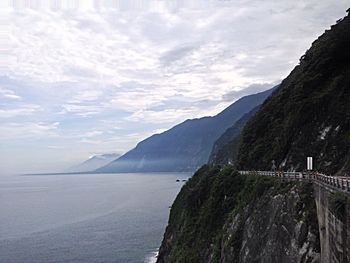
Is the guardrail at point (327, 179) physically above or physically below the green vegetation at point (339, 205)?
above

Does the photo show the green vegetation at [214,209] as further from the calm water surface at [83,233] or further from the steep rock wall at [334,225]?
the calm water surface at [83,233]

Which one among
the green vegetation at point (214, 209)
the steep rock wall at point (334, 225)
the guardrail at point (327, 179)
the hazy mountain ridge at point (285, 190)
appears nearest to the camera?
the steep rock wall at point (334, 225)

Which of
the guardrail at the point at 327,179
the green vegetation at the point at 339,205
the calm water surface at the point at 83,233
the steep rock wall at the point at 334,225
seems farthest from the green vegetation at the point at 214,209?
the calm water surface at the point at 83,233

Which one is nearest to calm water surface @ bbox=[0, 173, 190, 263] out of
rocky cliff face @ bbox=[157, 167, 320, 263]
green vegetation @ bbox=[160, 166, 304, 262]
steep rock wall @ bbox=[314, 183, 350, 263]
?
green vegetation @ bbox=[160, 166, 304, 262]

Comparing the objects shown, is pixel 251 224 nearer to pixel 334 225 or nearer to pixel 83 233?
pixel 334 225

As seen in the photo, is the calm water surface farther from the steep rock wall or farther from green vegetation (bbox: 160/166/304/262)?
the steep rock wall

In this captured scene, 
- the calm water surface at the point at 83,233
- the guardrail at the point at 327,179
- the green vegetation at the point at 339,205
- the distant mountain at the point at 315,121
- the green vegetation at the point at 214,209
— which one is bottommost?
the calm water surface at the point at 83,233

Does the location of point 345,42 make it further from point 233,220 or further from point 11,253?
point 11,253

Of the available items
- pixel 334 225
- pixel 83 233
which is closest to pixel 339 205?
pixel 334 225
